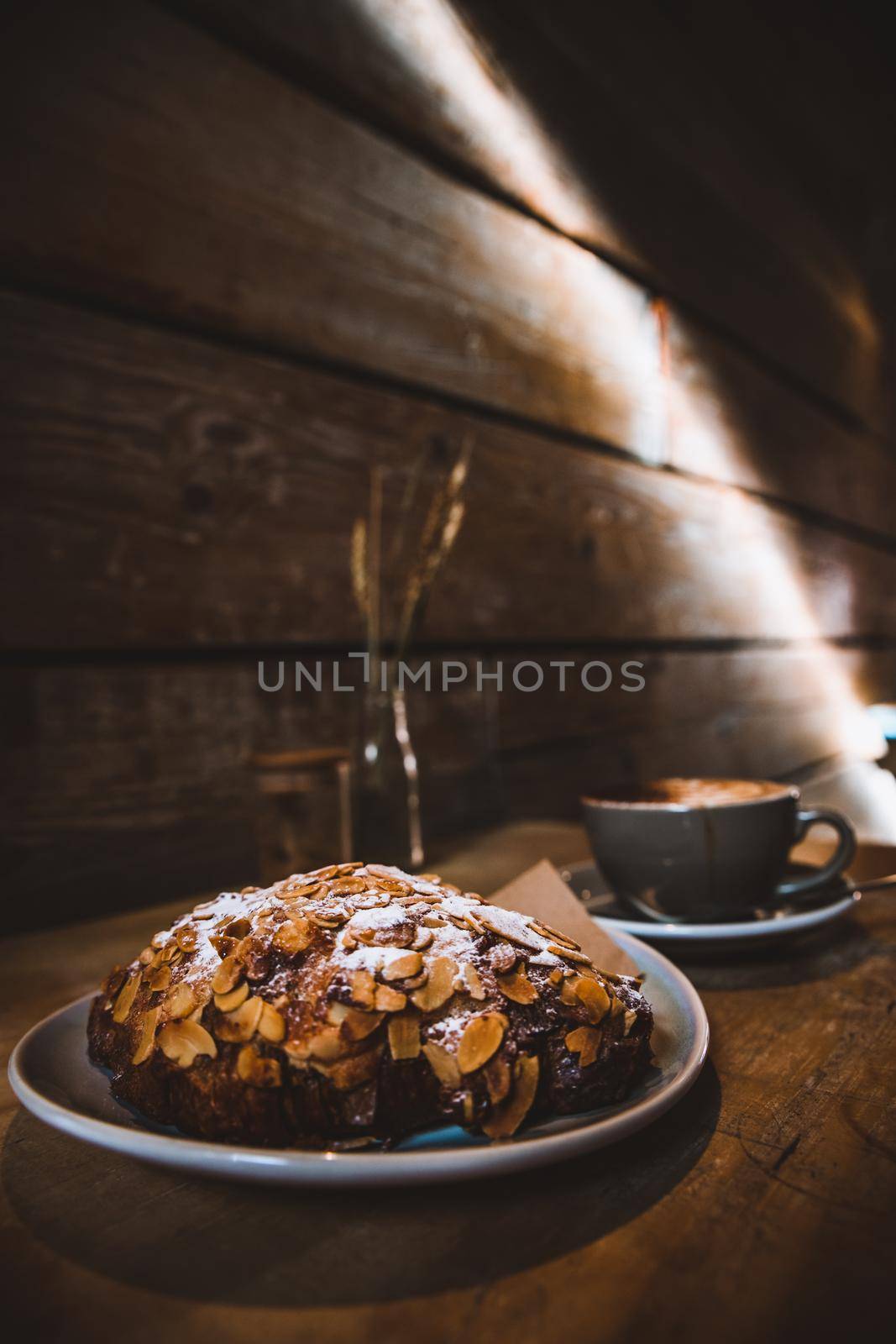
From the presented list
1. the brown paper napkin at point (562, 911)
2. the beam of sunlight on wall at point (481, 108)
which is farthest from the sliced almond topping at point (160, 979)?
the beam of sunlight on wall at point (481, 108)

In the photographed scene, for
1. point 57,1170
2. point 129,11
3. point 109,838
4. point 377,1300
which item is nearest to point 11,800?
point 109,838

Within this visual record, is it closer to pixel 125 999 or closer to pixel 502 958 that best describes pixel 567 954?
pixel 502 958

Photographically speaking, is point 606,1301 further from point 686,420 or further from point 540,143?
point 686,420

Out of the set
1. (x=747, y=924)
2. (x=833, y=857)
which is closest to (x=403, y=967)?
(x=747, y=924)

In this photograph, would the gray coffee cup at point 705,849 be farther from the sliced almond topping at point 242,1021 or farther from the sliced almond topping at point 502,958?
the sliced almond topping at point 242,1021

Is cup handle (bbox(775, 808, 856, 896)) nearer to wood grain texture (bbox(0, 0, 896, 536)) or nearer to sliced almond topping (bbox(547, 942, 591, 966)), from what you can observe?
sliced almond topping (bbox(547, 942, 591, 966))

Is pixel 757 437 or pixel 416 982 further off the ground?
pixel 757 437

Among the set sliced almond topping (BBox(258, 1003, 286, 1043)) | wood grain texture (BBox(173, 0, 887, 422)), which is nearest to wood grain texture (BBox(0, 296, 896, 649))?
wood grain texture (BBox(173, 0, 887, 422))
